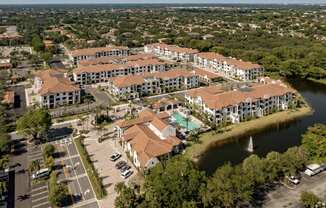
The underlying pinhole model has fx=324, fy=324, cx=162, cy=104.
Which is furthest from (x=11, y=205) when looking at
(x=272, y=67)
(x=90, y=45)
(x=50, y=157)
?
(x=90, y=45)

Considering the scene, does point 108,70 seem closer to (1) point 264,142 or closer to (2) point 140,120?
(2) point 140,120

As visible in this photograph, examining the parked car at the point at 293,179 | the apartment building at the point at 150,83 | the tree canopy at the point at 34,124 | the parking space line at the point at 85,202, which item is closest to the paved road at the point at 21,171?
the tree canopy at the point at 34,124

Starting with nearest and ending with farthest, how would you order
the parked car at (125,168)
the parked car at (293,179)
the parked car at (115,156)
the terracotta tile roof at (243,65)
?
1. the parked car at (293,179)
2. the parked car at (125,168)
3. the parked car at (115,156)
4. the terracotta tile roof at (243,65)

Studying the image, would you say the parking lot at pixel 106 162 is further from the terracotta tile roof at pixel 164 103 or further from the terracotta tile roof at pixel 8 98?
the terracotta tile roof at pixel 8 98

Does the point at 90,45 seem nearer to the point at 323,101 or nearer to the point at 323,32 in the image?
the point at 323,101

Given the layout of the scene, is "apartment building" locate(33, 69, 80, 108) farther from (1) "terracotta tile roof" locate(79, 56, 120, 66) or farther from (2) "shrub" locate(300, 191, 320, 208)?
(2) "shrub" locate(300, 191, 320, 208)

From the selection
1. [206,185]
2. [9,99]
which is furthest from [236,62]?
[206,185]
